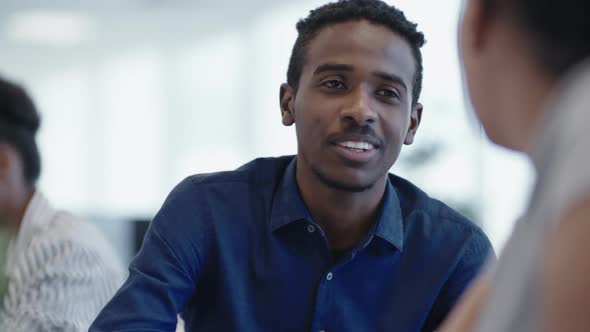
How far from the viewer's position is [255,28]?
614 centimetres

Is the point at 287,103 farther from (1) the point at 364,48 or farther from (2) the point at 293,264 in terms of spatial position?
(2) the point at 293,264

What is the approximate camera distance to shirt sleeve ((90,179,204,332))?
1285 mm

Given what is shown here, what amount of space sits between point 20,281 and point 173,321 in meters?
0.47

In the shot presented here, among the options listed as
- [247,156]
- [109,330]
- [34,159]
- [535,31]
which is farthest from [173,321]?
[247,156]

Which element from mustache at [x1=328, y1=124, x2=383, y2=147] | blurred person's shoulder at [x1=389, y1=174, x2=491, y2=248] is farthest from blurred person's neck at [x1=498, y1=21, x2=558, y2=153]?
blurred person's shoulder at [x1=389, y1=174, x2=491, y2=248]

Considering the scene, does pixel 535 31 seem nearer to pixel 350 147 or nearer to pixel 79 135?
pixel 350 147

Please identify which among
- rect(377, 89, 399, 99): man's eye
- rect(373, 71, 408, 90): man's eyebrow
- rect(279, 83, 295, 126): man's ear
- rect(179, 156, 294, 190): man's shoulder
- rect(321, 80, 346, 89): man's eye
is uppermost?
rect(373, 71, 408, 90): man's eyebrow

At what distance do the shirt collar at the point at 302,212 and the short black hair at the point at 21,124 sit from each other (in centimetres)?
66

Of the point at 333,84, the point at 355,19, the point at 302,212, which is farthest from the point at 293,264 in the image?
the point at 355,19

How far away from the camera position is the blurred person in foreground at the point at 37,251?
5.31 ft

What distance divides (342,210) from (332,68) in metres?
0.26

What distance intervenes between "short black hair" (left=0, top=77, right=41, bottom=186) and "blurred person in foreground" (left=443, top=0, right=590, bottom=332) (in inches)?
55.1

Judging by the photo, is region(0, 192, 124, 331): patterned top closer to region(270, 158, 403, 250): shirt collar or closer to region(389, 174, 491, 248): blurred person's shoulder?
region(270, 158, 403, 250): shirt collar

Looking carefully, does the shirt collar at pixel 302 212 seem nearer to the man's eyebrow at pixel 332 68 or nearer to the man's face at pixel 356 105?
the man's face at pixel 356 105
